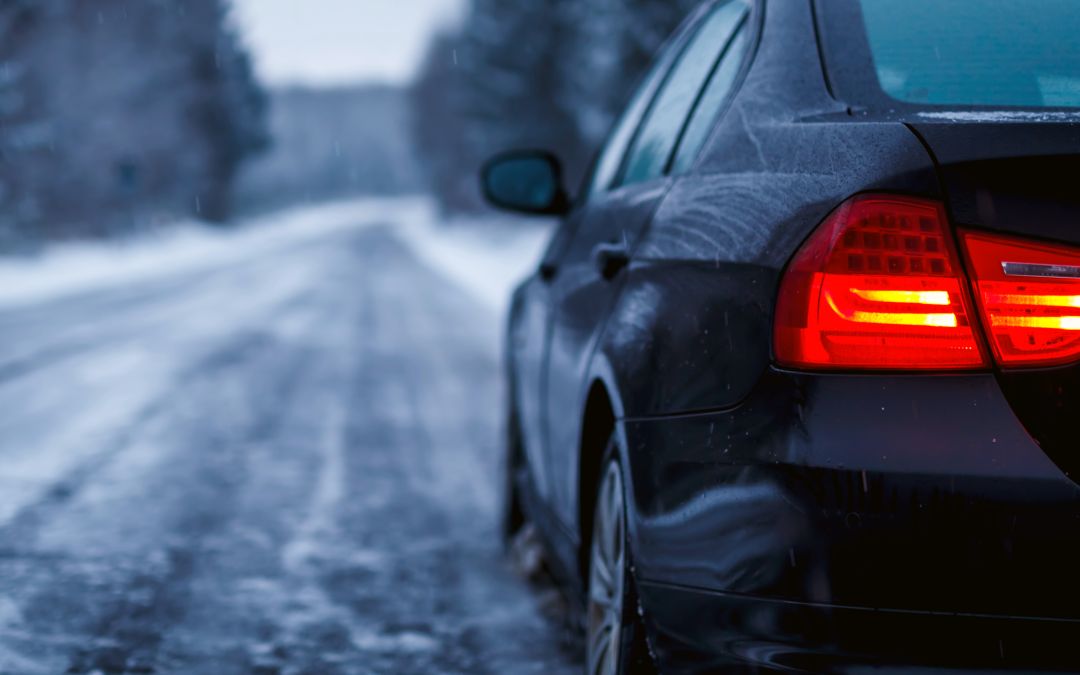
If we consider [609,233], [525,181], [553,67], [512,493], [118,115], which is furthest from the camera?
[553,67]

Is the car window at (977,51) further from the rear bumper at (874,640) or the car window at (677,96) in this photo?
the rear bumper at (874,640)

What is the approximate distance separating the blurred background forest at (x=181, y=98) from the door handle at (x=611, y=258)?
24527 mm

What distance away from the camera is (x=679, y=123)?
8.98 ft

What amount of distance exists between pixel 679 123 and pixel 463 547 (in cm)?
220

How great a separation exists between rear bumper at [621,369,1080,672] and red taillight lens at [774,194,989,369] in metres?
0.04

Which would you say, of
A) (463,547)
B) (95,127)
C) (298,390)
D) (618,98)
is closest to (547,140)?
(618,98)

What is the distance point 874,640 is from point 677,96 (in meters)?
1.76

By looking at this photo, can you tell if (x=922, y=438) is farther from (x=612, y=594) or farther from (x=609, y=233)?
(x=609, y=233)

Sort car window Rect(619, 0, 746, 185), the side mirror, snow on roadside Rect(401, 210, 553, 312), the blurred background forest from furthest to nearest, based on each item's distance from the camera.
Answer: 1. the blurred background forest
2. snow on roadside Rect(401, 210, 553, 312)
3. the side mirror
4. car window Rect(619, 0, 746, 185)

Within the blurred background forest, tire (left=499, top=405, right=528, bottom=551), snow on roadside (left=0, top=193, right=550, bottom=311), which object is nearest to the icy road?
tire (left=499, top=405, right=528, bottom=551)

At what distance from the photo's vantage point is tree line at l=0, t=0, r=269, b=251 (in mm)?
27688

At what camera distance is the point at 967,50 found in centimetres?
207

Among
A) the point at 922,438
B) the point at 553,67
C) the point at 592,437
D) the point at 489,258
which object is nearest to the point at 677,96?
the point at 592,437

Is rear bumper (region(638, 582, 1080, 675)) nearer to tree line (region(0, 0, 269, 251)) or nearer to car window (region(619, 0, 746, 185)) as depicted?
car window (region(619, 0, 746, 185))
